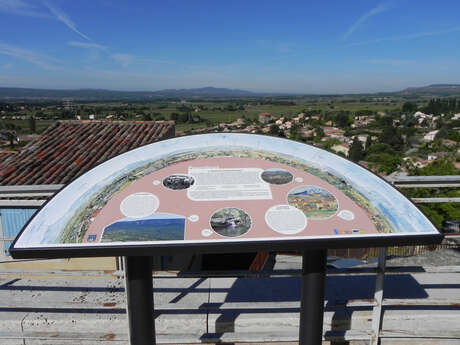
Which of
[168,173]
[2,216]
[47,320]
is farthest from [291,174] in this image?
[2,216]

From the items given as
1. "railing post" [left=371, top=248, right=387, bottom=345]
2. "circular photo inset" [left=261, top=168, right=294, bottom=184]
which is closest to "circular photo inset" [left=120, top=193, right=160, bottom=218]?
"circular photo inset" [left=261, top=168, right=294, bottom=184]

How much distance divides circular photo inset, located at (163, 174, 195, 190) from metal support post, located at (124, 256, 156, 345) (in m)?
0.44

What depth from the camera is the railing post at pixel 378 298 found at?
240 cm

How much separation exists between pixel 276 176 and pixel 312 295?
29.7 inches

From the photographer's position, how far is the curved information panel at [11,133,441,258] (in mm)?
1827

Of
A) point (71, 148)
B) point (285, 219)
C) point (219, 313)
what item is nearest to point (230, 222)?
point (285, 219)

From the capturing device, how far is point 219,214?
6.46 feet

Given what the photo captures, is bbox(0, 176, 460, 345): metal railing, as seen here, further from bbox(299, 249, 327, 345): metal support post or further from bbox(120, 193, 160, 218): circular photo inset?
bbox(120, 193, 160, 218): circular photo inset


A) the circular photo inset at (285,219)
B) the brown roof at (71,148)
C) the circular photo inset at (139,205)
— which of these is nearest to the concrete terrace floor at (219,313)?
the circular photo inset at (139,205)

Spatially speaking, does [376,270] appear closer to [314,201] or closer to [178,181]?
[314,201]

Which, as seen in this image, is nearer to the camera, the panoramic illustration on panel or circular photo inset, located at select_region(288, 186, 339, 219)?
the panoramic illustration on panel

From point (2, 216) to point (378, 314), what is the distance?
6.42 m

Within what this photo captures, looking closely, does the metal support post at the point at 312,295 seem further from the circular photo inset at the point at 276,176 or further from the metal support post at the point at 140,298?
the metal support post at the point at 140,298

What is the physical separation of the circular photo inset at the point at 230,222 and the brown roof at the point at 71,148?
648 cm
